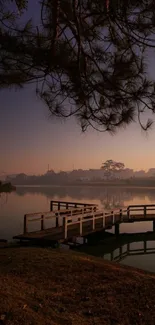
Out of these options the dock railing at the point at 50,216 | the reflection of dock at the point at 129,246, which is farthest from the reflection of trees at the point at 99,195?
the dock railing at the point at 50,216

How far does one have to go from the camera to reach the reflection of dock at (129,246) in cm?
1555

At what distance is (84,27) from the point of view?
6297mm

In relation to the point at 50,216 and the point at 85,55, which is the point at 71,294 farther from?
the point at 50,216

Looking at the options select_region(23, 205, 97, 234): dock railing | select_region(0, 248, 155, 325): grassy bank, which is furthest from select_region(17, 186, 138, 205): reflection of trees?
select_region(0, 248, 155, 325): grassy bank

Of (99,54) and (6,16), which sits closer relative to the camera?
(6,16)

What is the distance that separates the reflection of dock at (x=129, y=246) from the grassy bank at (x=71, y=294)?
7.16 meters

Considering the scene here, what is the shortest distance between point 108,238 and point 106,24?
1422 centimetres

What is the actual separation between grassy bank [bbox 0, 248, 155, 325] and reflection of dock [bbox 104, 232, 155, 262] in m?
7.16

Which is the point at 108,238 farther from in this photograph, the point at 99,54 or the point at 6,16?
the point at 6,16

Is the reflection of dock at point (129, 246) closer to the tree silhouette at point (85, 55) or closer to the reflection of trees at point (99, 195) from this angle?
the tree silhouette at point (85, 55)

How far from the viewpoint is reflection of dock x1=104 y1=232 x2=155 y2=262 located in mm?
15555

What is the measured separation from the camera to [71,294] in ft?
18.9

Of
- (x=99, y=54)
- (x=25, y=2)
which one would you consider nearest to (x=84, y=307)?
(x=99, y=54)

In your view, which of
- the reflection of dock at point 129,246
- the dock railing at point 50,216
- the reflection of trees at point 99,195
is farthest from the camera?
the reflection of trees at point 99,195
